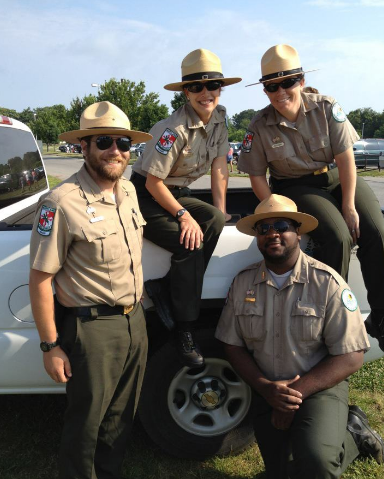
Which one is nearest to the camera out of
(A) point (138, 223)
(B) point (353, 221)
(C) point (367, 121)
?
(A) point (138, 223)

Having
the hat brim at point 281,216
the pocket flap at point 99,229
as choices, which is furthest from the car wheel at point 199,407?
the pocket flap at point 99,229

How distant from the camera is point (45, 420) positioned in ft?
11.2

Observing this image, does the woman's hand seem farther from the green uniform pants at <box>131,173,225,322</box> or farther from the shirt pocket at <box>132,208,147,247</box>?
the shirt pocket at <box>132,208,147,247</box>

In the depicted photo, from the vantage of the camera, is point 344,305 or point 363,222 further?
point 363,222

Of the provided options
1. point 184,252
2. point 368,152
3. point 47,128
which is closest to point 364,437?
point 184,252

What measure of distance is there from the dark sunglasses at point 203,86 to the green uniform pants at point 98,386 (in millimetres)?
1281

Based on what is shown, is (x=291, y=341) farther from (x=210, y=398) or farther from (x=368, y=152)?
(x=368, y=152)

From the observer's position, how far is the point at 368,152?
24781mm

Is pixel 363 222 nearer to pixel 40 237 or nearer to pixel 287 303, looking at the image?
pixel 287 303

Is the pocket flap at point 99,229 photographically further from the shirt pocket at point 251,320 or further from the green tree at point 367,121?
the green tree at point 367,121

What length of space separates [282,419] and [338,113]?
1.75 metres

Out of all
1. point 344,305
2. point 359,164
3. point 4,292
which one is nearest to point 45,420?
point 4,292

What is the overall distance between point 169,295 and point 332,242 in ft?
3.00

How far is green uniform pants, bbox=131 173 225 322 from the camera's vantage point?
2.68 m
